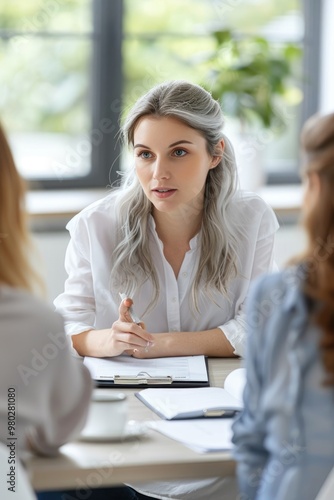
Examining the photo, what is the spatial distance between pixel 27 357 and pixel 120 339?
0.72 m

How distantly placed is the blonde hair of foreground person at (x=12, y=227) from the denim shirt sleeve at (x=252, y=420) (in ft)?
1.26

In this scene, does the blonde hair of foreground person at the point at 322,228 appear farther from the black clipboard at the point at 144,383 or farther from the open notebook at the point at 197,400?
the black clipboard at the point at 144,383

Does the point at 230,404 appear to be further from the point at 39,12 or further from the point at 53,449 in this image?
the point at 39,12

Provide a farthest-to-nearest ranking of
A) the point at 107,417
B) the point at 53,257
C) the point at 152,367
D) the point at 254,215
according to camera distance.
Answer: the point at 53,257, the point at 254,215, the point at 152,367, the point at 107,417

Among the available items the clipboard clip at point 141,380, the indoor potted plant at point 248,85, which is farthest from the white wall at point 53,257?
the clipboard clip at point 141,380

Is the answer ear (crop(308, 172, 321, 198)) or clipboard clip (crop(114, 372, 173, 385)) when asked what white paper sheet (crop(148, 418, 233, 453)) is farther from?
ear (crop(308, 172, 321, 198))

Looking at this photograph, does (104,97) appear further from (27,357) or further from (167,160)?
(27,357)

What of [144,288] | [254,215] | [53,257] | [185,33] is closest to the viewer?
[144,288]

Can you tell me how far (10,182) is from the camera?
142cm

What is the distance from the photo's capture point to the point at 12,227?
1437 mm

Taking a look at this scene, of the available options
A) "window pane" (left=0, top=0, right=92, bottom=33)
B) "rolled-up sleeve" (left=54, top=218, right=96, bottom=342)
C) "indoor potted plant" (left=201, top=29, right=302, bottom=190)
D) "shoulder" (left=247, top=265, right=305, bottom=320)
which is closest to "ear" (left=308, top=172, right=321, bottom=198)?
"shoulder" (left=247, top=265, right=305, bottom=320)

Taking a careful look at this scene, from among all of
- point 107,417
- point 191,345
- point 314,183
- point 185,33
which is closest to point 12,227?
point 107,417

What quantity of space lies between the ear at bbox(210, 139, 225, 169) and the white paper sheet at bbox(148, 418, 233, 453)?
0.96 m

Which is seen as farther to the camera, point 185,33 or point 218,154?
point 185,33
